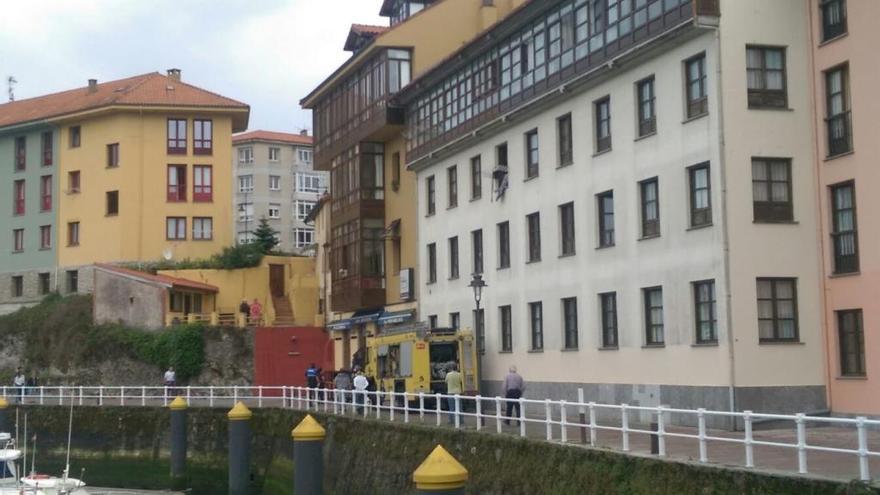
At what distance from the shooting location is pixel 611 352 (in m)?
33.4

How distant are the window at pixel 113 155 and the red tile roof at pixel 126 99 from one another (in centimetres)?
235

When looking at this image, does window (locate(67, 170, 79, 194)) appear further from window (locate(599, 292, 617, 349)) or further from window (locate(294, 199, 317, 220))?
window (locate(599, 292, 617, 349))

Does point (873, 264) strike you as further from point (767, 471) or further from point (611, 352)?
point (767, 471)

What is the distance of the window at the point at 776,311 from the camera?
28.3 m

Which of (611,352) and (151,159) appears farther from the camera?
(151,159)

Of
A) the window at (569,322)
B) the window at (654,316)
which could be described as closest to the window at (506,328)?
the window at (569,322)

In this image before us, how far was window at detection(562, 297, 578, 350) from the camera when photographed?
1417 inches

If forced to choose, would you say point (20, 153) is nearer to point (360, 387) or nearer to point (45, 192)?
point (45, 192)

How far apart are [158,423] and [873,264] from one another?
90.1 ft

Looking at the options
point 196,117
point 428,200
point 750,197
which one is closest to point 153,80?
point 196,117

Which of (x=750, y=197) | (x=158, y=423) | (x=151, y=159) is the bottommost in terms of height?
(x=158, y=423)

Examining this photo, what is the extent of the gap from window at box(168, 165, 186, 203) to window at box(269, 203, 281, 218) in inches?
1512

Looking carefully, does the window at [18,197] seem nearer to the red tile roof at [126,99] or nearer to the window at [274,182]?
the red tile roof at [126,99]

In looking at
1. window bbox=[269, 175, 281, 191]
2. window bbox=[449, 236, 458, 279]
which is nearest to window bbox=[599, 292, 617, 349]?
window bbox=[449, 236, 458, 279]
